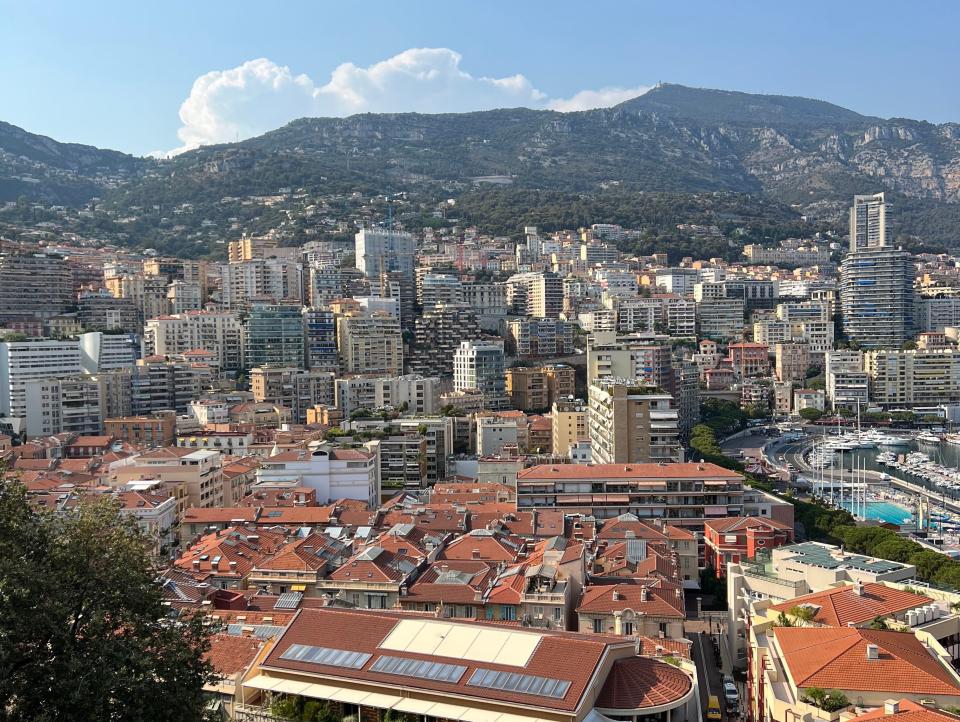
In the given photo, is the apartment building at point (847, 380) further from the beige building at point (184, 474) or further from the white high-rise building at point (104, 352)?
the beige building at point (184, 474)

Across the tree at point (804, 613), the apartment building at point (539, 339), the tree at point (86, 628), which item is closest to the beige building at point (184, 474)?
the tree at point (804, 613)

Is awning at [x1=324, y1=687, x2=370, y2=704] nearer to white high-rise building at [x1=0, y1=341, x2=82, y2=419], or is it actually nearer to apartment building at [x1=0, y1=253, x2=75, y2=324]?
white high-rise building at [x1=0, y1=341, x2=82, y2=419]

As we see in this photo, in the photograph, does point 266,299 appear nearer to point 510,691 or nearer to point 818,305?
point 818,305

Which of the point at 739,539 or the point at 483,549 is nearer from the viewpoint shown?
the point at 483,549

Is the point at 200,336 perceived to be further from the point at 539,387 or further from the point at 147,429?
the point at 539,387

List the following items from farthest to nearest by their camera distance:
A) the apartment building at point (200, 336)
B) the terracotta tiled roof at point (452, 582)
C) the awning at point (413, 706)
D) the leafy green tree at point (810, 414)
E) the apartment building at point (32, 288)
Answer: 1. the leafy green tree at point (810, 414)
2. the apartment building at point (32, 288)
3. the apartment building at point (200, 336)
4. the terracotta tiled roof at point (452, 582)
5. the awning at point (413, 706)

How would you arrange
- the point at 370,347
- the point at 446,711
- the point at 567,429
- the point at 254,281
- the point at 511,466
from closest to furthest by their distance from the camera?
the point at 446,711 < the point at 511,466 < the point at 567,429 < the point at 370,347 < the point at 254,281

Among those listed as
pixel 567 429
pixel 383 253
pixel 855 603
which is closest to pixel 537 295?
pixel 383 253

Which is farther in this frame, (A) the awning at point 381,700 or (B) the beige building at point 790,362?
(B) the beige building at point 790,362
